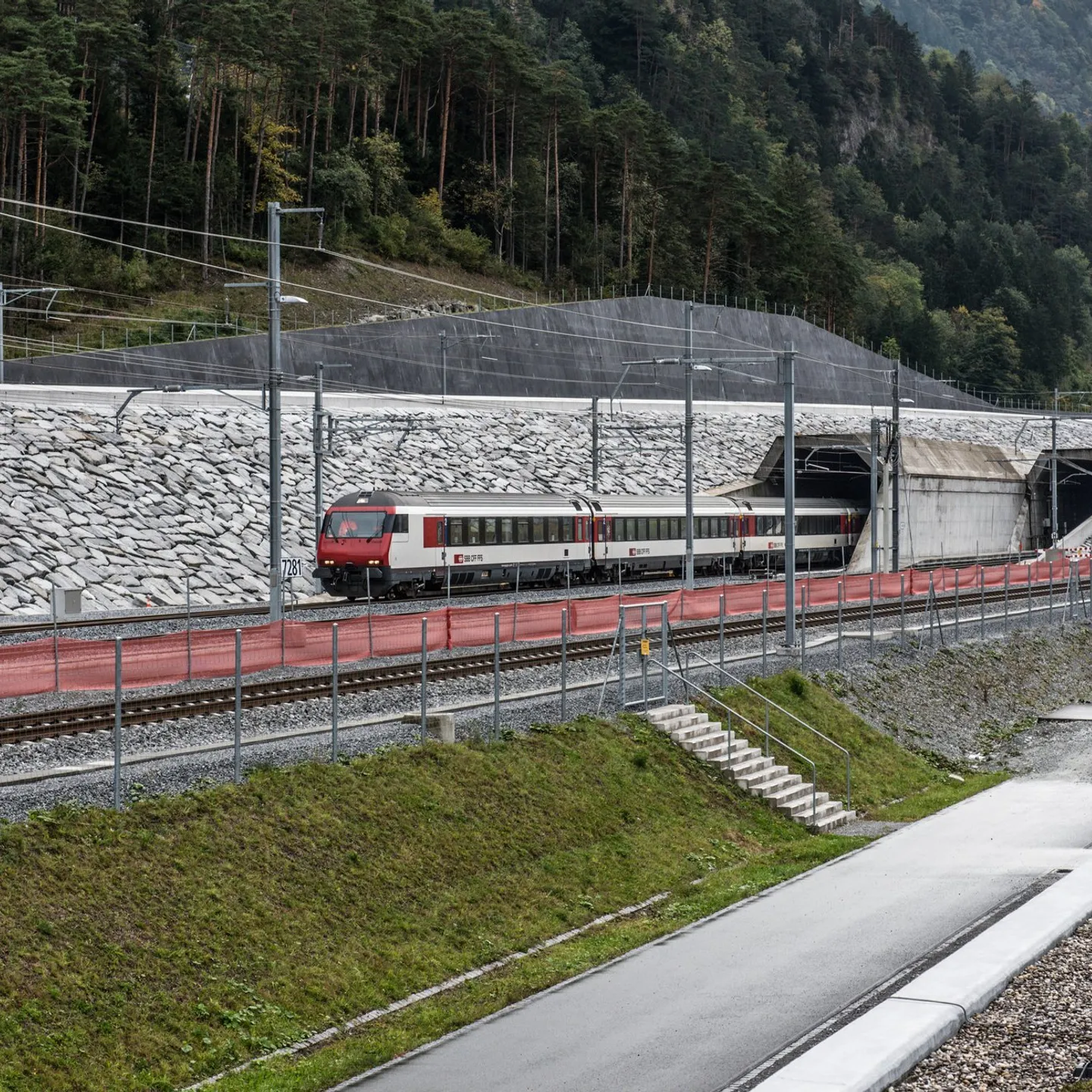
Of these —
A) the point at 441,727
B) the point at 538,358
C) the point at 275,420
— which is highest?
the point at 538,358

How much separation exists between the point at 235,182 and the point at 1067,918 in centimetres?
7051

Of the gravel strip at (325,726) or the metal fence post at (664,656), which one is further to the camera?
the metal fence post at (664,656)

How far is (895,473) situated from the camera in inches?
2360

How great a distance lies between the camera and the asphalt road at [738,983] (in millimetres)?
12625

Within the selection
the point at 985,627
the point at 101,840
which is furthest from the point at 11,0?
the point at 101,840

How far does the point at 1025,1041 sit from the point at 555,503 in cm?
3839

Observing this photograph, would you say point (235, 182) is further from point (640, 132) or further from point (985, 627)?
point (985, 627)

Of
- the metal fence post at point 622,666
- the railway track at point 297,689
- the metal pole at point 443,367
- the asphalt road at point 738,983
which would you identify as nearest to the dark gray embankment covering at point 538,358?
the metal pole at point 443,367

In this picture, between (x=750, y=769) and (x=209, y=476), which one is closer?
(x=750, y=769)

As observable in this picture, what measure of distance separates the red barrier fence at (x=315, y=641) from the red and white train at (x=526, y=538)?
694cm

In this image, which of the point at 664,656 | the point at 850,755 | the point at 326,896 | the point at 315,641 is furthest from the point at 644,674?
the point at 326,896

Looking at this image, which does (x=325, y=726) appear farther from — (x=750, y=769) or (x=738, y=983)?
(x=738, y=983)

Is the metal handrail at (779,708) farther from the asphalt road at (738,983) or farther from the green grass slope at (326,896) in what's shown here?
the asphalt road at (738,983)

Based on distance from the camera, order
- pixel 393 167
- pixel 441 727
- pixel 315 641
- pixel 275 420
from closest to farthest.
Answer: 1. pixel 441 727
2. pixel 315 641
3. pixel 275 420
4. pixel 393 167
